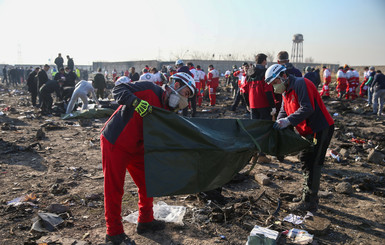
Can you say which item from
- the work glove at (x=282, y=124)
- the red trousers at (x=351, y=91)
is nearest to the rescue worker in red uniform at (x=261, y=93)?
the work glove at (x=282, y=124)

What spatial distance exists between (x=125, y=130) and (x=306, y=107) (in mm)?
2411

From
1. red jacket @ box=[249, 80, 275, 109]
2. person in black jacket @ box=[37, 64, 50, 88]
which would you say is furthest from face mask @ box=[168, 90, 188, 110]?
person in black jacket @ box=[37, 64, 50, 88]

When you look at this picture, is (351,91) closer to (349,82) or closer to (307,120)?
(349,82)

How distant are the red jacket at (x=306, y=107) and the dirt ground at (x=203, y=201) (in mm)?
1297

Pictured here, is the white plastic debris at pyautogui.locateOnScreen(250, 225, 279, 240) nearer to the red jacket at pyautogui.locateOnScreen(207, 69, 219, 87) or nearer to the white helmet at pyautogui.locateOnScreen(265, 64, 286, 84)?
the white helmet at pyautogui.locateOnScreen(265, 64, 286, 84)

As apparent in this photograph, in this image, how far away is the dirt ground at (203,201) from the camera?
362cm

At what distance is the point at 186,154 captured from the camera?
3232mm

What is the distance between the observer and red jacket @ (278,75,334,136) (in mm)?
3879

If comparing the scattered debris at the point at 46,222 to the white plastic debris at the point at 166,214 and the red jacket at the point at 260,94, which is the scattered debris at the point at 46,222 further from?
the red jacket at the point at 260,94

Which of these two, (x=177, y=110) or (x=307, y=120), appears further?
(x=307, y=120)

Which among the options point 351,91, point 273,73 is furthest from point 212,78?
point 273,73

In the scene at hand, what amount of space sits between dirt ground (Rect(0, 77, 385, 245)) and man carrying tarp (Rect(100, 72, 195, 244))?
613 millimetres

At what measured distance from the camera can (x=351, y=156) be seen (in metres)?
7.13

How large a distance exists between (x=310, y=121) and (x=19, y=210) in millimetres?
4359
